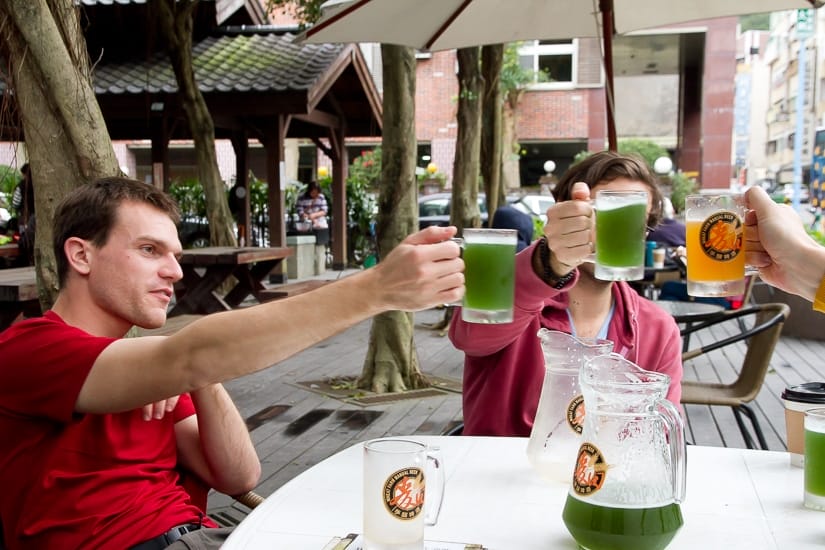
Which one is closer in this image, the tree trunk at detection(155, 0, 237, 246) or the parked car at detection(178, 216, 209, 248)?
the tree trunk at detection(155, 0, 237, 246)

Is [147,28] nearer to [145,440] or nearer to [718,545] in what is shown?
[145,440]

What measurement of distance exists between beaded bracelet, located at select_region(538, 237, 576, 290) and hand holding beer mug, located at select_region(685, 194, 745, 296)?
0.33 m

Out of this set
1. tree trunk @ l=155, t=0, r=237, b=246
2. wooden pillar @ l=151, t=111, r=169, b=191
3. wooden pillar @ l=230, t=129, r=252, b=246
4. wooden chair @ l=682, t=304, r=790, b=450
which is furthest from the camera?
wooden pillar @ l=230, t=129, r=252, b=246

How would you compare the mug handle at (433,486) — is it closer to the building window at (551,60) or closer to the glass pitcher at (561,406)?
the glass pitcher at (561,406)

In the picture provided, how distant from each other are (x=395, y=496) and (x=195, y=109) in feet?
28.7

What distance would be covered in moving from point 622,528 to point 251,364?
2.05ft

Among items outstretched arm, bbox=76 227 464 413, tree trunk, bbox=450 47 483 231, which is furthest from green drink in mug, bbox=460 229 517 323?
tree trunk, bbox=450 47 483 231

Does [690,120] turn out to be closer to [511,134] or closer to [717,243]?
[511,134]

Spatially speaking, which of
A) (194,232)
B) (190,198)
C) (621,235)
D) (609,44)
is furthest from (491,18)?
(190,198)

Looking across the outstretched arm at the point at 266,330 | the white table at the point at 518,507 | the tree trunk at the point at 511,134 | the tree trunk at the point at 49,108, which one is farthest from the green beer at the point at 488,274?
the tree trunk at the point at 511,134

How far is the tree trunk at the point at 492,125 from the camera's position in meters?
8.46

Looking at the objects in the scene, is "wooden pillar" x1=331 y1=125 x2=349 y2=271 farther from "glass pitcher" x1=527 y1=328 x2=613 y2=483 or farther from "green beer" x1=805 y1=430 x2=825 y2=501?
"green beer" x1=805 y1=430 x2=825 y2=501

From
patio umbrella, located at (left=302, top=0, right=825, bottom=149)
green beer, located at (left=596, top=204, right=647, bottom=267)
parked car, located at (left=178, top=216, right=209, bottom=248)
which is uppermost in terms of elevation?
patio umbrella, located at (left=302, top=0, right=825, bottom=149)

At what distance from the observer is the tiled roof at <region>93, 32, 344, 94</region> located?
1012 cm
